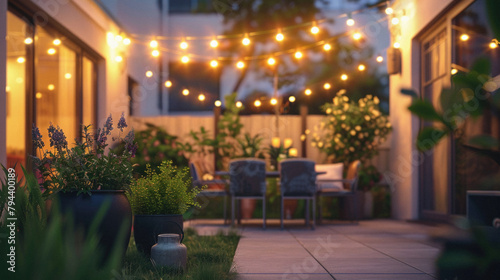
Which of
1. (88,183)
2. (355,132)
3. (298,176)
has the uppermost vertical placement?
(355,132)

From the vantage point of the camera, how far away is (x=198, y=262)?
354 centimetres

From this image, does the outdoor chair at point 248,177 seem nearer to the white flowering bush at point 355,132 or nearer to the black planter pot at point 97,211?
the white flowering bush at point 355,132

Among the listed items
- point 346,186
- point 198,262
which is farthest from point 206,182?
point 198,262

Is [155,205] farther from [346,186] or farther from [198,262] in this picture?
[346,186]

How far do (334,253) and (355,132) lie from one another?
14.3 feet

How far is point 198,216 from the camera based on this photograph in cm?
841

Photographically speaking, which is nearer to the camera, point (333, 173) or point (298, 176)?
point (298, 176)

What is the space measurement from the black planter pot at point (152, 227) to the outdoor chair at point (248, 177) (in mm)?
3037

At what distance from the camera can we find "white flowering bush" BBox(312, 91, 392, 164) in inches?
340

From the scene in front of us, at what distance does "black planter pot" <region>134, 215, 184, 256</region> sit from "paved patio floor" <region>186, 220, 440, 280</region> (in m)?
0.50

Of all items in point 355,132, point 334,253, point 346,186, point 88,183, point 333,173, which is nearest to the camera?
point 88,183

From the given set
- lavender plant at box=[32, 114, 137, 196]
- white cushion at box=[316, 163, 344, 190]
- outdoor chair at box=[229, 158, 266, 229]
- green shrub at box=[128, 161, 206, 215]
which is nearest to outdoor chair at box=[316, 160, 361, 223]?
white cushion at box=[316, 163, 344, 190]

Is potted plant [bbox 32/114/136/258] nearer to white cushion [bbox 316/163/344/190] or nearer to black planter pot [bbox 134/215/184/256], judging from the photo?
black planter pot [bbox 134/215/184/256]

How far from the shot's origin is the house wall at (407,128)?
24.9ft
